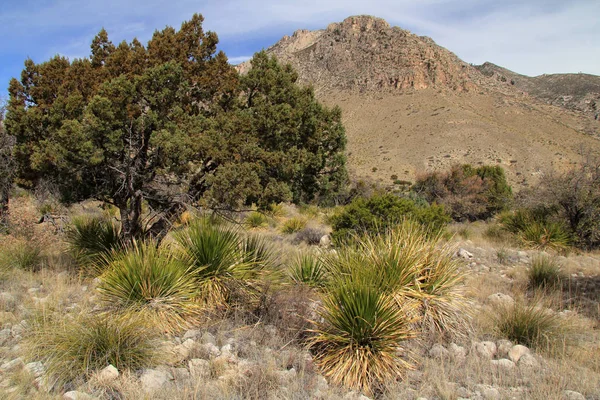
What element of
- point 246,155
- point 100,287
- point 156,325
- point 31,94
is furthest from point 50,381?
point 31,94

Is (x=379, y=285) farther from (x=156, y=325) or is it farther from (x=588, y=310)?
(x=588, y=310)

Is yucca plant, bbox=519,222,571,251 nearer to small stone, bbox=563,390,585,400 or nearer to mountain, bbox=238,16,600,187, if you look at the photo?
small stone, bbox=563,390,585,400

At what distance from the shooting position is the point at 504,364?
16.5ft

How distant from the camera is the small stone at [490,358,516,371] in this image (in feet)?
16.3

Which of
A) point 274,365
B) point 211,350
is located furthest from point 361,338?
point 211,350

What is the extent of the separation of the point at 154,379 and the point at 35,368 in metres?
1.26

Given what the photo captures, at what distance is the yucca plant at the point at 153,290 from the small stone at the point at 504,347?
4106mm

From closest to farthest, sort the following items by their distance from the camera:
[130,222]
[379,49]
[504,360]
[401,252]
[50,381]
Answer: [50,381] < [504,360] < [401,252] < [130,222] < [379,49]

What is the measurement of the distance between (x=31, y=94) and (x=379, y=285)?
8.19 metres

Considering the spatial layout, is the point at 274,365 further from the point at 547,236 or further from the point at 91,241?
the point at 547,236

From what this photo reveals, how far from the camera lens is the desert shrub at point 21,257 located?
27.2 ft

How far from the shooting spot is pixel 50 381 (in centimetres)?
400

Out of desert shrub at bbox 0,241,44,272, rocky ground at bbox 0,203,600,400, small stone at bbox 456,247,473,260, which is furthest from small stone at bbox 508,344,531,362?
desert shrub at bbox 0,241,44,272

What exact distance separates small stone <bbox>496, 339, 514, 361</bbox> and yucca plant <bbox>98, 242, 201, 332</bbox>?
4.11 meters
